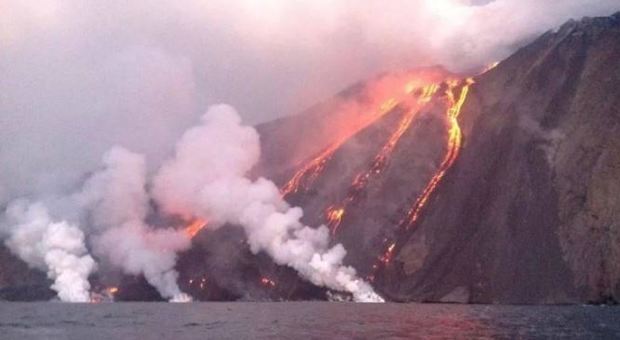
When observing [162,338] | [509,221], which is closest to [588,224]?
[509,221]

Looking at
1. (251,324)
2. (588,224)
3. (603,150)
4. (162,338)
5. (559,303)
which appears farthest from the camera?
(603,150)

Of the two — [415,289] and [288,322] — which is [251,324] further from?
[415,289]

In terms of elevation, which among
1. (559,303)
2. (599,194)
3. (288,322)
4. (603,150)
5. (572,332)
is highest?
(603,150)

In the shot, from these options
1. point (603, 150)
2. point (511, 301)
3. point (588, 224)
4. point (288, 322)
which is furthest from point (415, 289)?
point (288, 322)

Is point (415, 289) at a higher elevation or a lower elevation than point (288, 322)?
higher

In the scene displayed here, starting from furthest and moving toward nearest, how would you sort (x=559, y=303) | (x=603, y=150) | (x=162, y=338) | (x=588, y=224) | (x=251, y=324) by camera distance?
1. (x=603, y=150)
2. (x=588, y=224)
3. (x=559, y=303)
4. (x=251, y=324)
5. (x=162, y=338)

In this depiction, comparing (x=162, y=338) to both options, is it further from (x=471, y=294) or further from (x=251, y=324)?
(x=471, y=294)

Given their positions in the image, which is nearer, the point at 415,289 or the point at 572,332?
the point at 572,332

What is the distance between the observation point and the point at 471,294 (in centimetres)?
18638

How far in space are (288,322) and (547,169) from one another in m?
117

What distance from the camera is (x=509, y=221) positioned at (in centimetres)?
19438

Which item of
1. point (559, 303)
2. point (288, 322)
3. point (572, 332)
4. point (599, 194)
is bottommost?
point (572, 332)

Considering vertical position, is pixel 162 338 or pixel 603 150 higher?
pixel 603 150

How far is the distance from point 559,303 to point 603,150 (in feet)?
153
